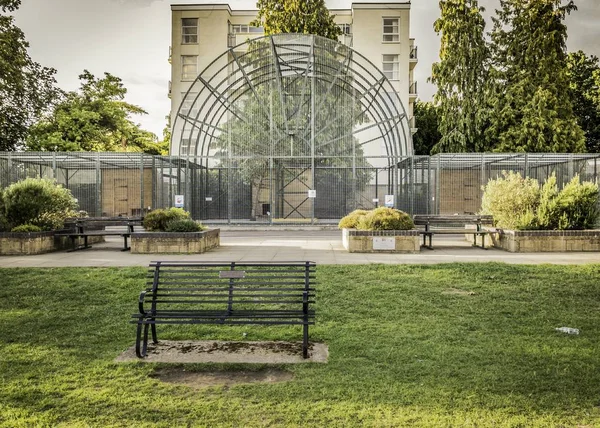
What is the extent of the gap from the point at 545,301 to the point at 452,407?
4.69 metres

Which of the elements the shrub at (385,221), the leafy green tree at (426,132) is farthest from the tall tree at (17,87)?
the leafy green tree at (426,132)

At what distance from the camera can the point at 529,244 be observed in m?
14.1

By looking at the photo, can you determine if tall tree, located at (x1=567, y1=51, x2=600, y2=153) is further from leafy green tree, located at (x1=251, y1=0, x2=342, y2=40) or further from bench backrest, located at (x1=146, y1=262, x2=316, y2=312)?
bench backrest, located at (x1=146, y1=262, x2=316, y2=312)

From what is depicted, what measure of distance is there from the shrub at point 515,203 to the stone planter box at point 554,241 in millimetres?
513

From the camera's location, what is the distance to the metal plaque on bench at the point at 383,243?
1380 centimetres

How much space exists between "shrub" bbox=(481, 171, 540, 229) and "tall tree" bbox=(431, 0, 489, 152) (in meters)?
20.8

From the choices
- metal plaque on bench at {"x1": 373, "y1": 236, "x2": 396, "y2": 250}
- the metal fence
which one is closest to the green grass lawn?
metal plaque on bench at {"x1": 373, "y1": 236, "x2": 396, "y2": 250}

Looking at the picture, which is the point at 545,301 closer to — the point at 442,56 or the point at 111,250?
the point at 111,250

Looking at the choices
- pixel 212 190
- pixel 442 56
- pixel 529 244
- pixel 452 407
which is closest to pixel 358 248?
pixel 529 244

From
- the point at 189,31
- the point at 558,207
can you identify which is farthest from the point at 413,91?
the point at 558,207

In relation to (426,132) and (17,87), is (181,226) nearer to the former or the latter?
(17,87)

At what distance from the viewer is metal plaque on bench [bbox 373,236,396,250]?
45.3 ft

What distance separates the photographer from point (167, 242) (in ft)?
45.2

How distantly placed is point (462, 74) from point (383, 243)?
27314 mm
